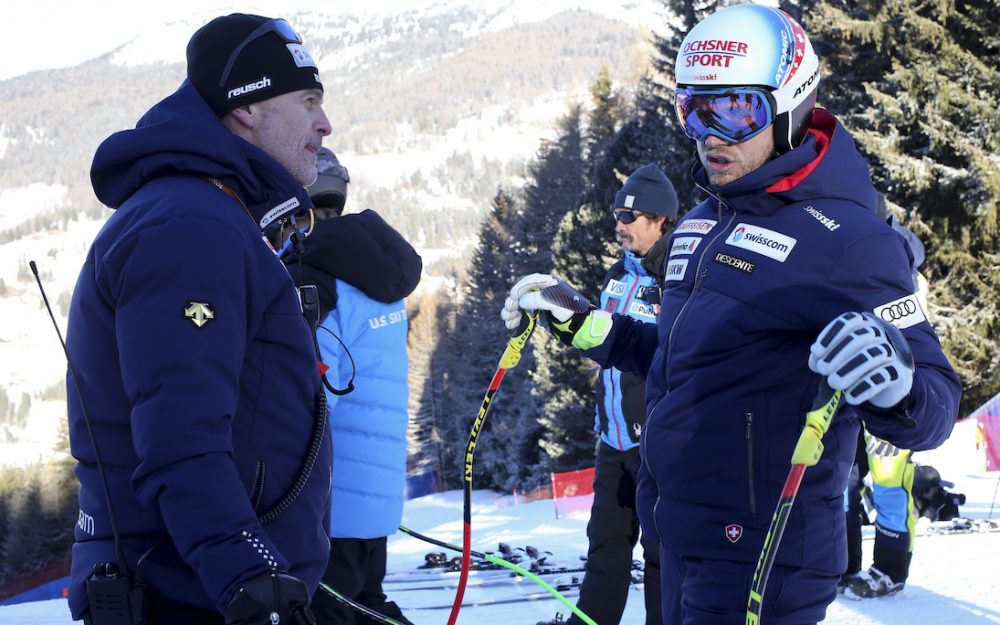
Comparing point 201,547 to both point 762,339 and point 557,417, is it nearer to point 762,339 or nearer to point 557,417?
point 762,339

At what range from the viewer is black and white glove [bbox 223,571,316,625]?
1863 millimetres

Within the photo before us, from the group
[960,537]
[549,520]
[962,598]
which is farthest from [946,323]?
[962,598]

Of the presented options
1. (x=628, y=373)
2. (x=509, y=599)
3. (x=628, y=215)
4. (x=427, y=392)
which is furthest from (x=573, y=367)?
(x=628, y=373)

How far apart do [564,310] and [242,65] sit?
1.61 metres

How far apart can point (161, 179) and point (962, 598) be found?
511 centimetres

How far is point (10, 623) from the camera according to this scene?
6.02m

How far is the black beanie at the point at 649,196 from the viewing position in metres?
5.48

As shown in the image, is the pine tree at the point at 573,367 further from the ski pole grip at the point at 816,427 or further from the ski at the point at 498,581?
the ski pole grip at the point at 816,427

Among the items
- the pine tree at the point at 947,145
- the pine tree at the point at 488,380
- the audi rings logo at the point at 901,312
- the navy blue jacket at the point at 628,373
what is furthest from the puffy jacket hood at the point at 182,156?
the pine tree at the point at 488,380

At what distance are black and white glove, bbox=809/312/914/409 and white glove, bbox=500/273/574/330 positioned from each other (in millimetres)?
1409

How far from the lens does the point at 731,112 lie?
2.91 m

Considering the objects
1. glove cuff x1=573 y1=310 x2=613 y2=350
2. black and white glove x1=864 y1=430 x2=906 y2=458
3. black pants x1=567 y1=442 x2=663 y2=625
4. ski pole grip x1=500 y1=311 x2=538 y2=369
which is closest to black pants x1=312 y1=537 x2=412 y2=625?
ski pole grip x1=500 y1=311 x2=538 y2=369

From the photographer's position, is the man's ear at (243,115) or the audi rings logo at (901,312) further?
the audi rings logo at (901,312)

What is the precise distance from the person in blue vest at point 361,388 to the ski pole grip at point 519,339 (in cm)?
47
